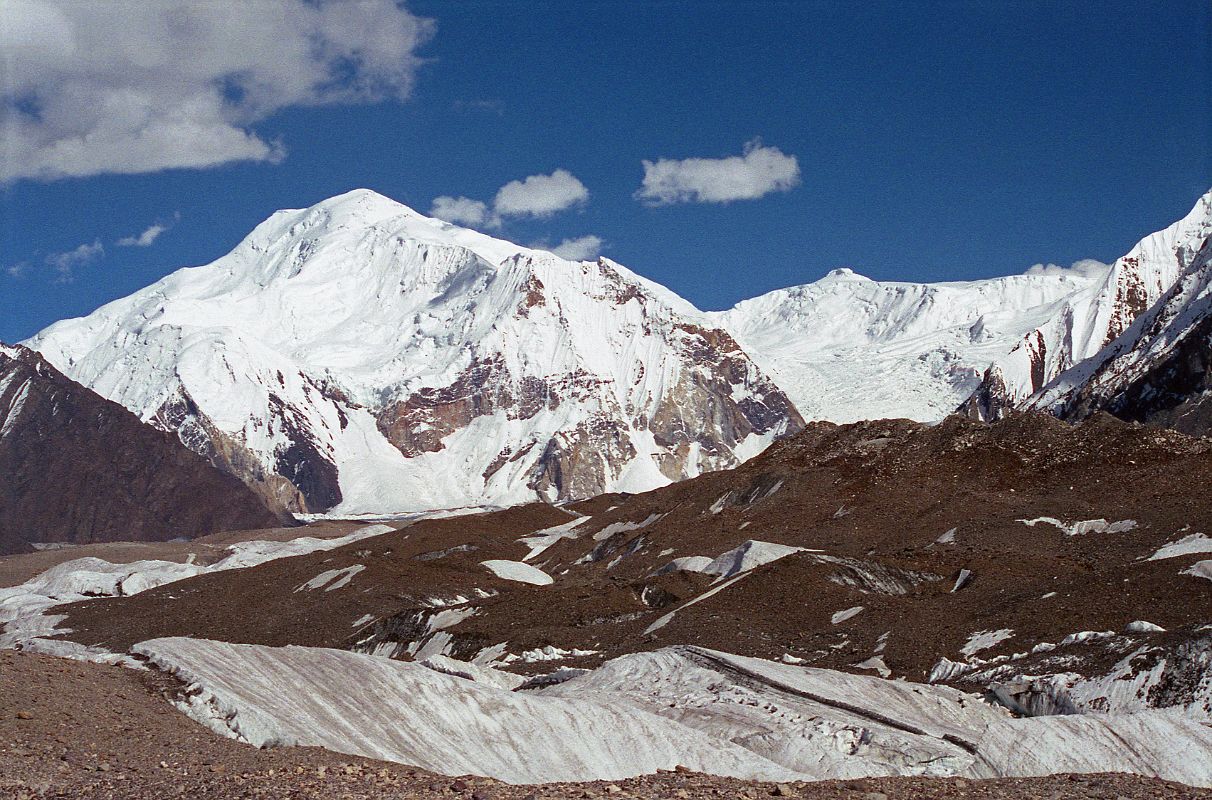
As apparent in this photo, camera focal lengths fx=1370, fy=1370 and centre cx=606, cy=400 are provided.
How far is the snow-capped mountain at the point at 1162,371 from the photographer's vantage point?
121750 mm

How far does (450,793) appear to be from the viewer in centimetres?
1443

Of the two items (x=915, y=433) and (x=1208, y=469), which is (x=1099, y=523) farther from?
(x=915, y=433)

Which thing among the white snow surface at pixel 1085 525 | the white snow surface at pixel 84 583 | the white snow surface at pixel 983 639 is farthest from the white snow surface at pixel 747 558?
the white snow surface at pixel 84 583

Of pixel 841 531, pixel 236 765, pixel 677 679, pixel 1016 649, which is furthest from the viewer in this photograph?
pixel 841 531

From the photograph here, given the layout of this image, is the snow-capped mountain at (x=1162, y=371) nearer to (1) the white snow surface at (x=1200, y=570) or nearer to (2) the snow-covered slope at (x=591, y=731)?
(1) the white snow surface at (x=1200, y=570)

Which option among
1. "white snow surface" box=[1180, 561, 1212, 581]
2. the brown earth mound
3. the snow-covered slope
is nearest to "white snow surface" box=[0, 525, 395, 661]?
the brown earth mound

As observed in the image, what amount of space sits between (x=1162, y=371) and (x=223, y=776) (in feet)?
416

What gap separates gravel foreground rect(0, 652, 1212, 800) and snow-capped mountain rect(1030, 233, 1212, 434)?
107109mm

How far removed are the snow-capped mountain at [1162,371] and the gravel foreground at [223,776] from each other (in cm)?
10711

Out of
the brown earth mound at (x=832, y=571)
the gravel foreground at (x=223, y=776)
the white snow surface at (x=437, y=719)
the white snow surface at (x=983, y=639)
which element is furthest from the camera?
the brown earth mound at (x=832, y=571)

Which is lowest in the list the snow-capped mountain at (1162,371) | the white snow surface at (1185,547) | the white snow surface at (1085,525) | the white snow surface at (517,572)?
the white snow surface at (1185,547)

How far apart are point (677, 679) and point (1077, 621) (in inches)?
465

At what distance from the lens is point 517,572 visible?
7094 centimetres

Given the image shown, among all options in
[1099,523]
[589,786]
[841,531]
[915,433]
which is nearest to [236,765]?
[589,786]
